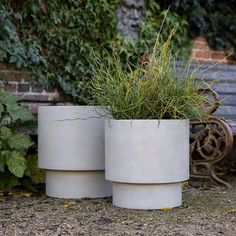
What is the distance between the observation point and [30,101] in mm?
4484

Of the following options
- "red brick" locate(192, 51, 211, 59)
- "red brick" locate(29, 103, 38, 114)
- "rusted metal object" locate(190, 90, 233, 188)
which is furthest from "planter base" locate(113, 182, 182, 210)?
"red brick" locate(192, 51, 211, 59)

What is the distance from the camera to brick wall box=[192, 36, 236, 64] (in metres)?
5.28

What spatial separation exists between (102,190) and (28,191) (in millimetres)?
612

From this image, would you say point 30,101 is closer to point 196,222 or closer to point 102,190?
point 102,190

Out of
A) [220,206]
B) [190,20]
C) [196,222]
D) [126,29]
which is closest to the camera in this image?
[196,222]

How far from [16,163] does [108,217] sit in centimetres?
80

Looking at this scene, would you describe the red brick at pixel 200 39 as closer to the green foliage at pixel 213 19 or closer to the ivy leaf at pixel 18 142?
the green foliage at pixel 213 19

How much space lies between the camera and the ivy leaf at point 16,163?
327 centimetres

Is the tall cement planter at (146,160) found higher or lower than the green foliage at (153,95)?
lower

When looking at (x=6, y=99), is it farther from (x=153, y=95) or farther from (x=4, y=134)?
(x=153, y=95)

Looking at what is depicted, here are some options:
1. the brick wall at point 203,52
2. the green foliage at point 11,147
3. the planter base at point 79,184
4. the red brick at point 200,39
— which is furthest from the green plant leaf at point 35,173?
the red brick at point 200,39

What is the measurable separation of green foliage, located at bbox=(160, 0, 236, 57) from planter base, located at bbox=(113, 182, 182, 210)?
2624 mm

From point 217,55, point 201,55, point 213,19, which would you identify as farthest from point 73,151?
point 213,19

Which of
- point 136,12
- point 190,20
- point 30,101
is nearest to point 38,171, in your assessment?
point 30,101
